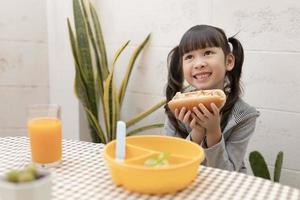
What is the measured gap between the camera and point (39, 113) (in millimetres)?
1003

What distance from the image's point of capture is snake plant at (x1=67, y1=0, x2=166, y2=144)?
2031 millimetres

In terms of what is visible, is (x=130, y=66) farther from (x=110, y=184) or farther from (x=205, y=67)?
(x=110, y=184)

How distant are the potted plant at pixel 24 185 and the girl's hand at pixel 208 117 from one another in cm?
62

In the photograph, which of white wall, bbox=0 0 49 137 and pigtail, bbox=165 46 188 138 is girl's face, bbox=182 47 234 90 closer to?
pigtail, bbox=165 46 188 138

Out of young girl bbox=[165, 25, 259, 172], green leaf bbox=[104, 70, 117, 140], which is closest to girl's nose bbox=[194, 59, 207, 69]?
young girl bbox=[165, 25, 259, 172]

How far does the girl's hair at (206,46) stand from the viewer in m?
1.39

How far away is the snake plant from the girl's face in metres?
0.62

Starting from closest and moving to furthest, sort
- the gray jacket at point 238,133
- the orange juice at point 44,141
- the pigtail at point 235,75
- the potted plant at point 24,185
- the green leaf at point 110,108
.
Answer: the potted plant at point 24,185
the orange juice at point 44,141
the gray jacket at point 238,133
the pigtail at point 235,75
the green leaf at point 110,108

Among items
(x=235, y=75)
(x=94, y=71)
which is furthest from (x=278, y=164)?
(x=94, y=71)

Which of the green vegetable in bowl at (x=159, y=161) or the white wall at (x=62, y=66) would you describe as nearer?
the green vegetable in bowl at (x=159, y=161)

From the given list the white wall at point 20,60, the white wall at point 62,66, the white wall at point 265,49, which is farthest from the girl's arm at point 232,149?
the white wall at point 20,60

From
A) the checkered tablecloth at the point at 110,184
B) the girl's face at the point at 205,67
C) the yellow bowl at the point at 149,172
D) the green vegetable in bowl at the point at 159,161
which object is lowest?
the checkered tablecloth at the point at 110,184

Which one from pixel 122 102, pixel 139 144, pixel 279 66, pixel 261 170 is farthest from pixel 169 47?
pixel 139 144

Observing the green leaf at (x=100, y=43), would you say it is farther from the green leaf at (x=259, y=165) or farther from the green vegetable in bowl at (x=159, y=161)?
the green vegetable in bowl at (x=159, y=161)
